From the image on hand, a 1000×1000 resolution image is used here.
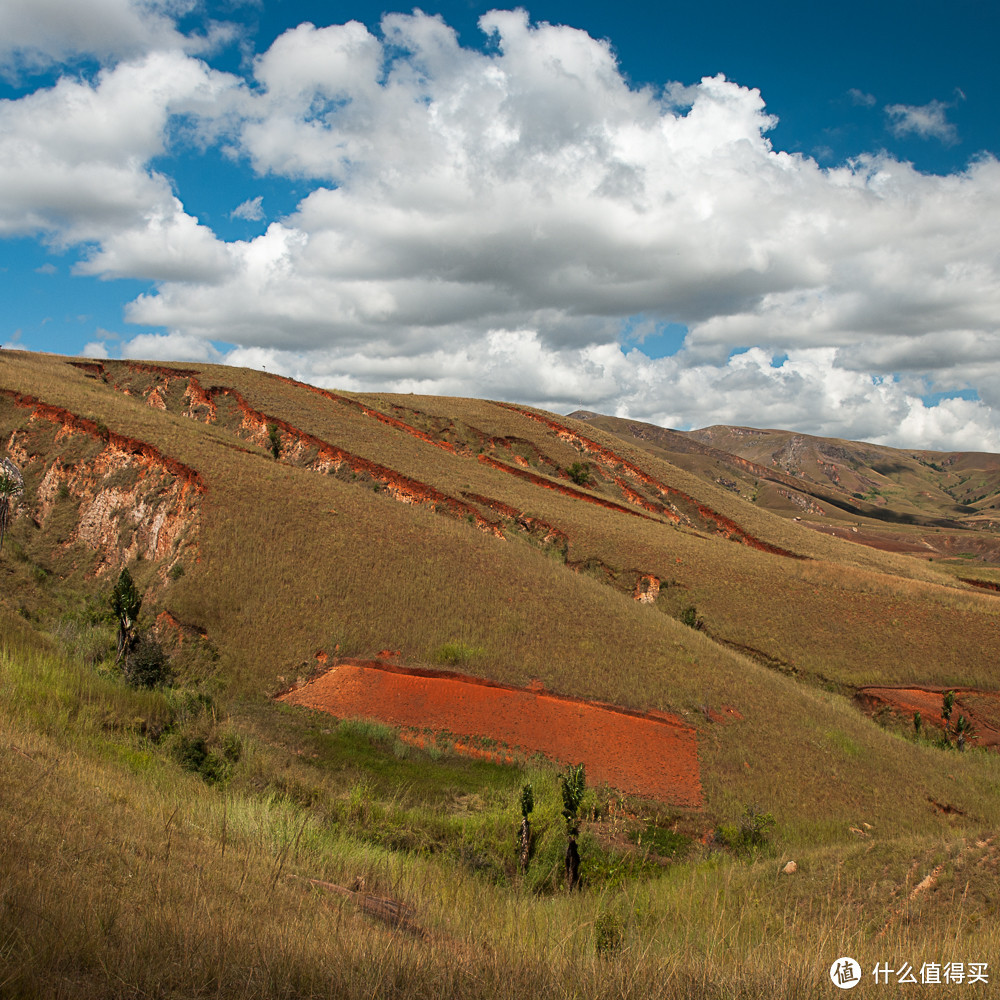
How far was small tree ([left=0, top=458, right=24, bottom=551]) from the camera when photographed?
88.4 feet

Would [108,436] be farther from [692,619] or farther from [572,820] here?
[692,619]

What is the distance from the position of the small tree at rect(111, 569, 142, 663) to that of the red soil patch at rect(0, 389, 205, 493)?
7.82 metres

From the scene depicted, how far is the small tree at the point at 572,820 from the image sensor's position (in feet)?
39.7

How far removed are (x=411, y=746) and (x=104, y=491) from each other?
2110 centimetres

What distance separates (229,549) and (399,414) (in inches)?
1672

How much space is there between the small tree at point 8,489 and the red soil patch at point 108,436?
133 inches

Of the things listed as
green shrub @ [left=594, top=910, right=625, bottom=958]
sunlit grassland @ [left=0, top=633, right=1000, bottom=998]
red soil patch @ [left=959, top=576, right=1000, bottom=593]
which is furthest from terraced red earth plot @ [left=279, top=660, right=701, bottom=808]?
red soil patch @ [left=959, top=576, right=1000, bottom=593]

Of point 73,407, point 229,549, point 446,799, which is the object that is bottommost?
point 446,799

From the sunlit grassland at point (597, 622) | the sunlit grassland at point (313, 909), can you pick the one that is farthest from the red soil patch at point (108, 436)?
the sunlit grassland at point (313, 909)

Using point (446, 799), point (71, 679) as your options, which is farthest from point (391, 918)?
point (71, 679)

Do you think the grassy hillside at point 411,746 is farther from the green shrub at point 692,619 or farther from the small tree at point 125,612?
the small tree at point 125,612

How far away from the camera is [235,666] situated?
20781 millimetres

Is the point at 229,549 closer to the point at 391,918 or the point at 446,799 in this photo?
the point at 446,799

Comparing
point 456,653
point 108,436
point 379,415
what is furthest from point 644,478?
point 108,436
